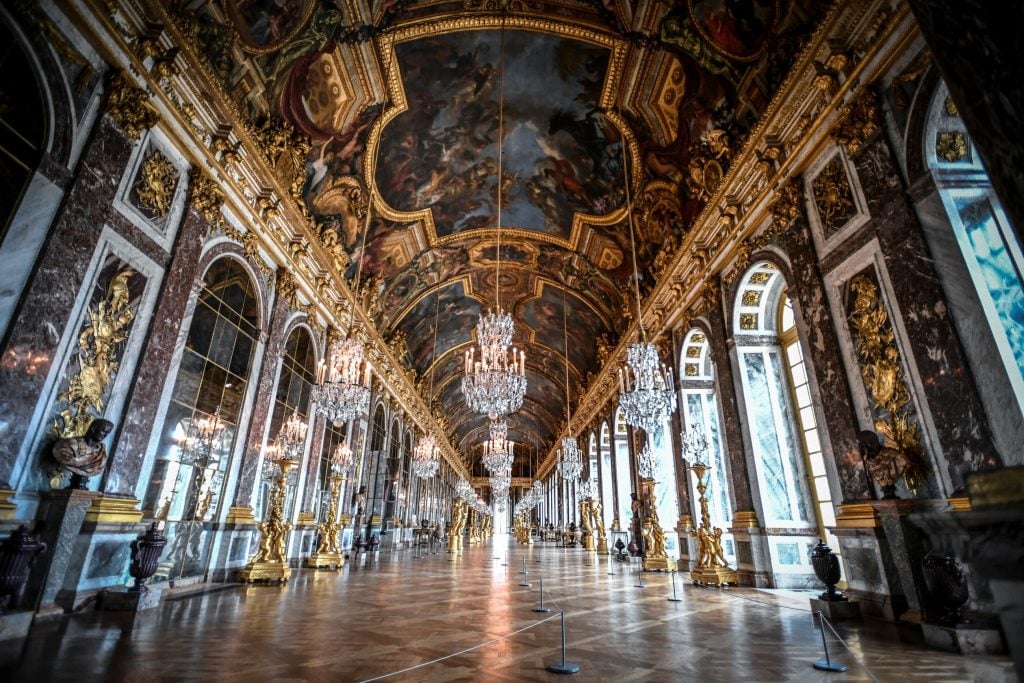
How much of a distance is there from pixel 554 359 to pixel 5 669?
22.1m

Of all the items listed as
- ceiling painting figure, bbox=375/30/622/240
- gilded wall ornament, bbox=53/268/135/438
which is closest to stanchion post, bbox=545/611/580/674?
gilded wall ornament, bbox=53/268/135/438

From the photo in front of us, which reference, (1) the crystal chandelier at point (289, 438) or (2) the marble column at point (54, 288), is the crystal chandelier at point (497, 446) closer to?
(1) the crystal chandelier at point (289, 438)

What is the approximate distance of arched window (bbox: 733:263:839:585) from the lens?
25.1 ft

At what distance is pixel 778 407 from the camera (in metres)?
8.48

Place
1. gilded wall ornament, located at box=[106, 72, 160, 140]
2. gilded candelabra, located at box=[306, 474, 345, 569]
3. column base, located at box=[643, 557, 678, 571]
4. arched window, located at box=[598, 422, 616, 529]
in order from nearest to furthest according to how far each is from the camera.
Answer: gilded wall ornament, located at box=[106, 72, 160, 140] < gilded candelabra, located at box=[306, 474, 345, 569] < column base, located at box=[643, 557, 678, 571] < arched window, located at box=[598, 422, 616, 529]

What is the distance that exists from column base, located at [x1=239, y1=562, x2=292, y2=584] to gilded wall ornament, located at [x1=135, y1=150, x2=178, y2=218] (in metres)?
5.48

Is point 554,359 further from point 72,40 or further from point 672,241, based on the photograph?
point 72,40

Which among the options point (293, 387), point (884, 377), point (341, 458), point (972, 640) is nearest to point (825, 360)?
point (884, 377)

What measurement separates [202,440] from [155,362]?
1.86 meters

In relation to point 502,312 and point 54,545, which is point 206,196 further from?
point 502,312

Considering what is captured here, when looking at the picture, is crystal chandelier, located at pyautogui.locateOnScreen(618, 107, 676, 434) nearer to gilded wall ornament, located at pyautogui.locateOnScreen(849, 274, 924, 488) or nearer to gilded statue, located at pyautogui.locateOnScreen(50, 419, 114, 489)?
gilded wall ornament, located at pyautogui.locateOnScreen(849, 274, 924, 488)

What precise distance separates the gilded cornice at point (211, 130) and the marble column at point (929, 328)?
28.8 ft

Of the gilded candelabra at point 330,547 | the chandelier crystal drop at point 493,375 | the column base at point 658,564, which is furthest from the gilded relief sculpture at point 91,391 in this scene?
the column base at point 658,564

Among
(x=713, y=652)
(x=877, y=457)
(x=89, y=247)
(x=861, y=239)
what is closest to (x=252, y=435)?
(x=89, y=247)
